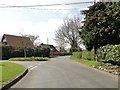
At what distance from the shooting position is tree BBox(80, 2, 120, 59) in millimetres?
30320

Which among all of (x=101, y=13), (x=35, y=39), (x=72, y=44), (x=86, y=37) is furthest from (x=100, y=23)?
(x=35, y=39)

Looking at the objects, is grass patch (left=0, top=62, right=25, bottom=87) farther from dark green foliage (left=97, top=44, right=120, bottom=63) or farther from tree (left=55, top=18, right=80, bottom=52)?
tree (left=55, top=18, right=80, bottom=52)

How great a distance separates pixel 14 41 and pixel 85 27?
2014 inches

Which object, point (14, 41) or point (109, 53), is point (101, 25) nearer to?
point (109, 53)

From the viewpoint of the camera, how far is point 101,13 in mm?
32594

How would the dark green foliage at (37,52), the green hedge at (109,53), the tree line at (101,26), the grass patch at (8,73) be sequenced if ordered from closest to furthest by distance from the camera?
Result: 1. the grass patch at (8,73)
2. the green hedge at (109,53)
3. the tree line at (101,26)
4. the dark green foliage at (37,52)

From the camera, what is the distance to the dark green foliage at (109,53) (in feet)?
85.4

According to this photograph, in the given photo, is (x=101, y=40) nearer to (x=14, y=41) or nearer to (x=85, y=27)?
(x=85, y=27)

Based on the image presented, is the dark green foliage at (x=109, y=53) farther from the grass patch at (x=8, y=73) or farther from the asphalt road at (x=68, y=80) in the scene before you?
the grass patch at (x=8, y=73)

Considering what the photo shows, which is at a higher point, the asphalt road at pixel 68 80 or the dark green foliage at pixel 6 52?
the dark green foliage at pixel 6 52

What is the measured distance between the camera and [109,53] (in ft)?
Result: 93.8

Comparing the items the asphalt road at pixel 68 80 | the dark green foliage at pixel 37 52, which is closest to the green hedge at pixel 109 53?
the asphalt road at pixel 68 80

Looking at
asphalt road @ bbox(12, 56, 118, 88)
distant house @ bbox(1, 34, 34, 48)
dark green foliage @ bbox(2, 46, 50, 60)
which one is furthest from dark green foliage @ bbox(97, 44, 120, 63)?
distant house @ bbox(1, 34, 34, 48)

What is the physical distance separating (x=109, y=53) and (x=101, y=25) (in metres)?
5.08
